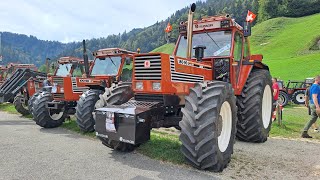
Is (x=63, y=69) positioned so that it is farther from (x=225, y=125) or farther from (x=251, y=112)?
(x=225, y=125)

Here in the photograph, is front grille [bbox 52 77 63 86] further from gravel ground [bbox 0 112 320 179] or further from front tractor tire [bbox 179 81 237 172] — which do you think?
front tractor tire [bbox 179 81 237 172]

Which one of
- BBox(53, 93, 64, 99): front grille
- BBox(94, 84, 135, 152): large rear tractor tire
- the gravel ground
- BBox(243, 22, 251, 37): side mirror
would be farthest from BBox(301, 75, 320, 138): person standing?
BBox(53, 93, 64, 99): front grille

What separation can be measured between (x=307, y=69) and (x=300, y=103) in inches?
851

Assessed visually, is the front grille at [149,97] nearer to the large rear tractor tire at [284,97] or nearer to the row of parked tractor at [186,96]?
the row of parked tractor at [186,96]

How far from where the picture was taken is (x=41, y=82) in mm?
13367

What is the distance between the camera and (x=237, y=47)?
7277mm

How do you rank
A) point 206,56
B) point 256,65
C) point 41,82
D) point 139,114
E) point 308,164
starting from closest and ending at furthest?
point 139,114 < point 308,164 < point 206,56 < point 256,65 < point 41,82

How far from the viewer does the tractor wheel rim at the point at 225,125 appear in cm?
542

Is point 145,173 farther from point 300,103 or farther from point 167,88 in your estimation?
point 300,103

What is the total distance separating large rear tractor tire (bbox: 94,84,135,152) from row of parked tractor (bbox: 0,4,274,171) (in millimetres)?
20

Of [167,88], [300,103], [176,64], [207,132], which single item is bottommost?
[300,103]

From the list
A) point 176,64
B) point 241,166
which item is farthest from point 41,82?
point 241,166

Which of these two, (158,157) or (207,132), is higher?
(207,132)

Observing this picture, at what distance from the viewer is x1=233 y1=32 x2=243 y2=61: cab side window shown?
7.13 m
